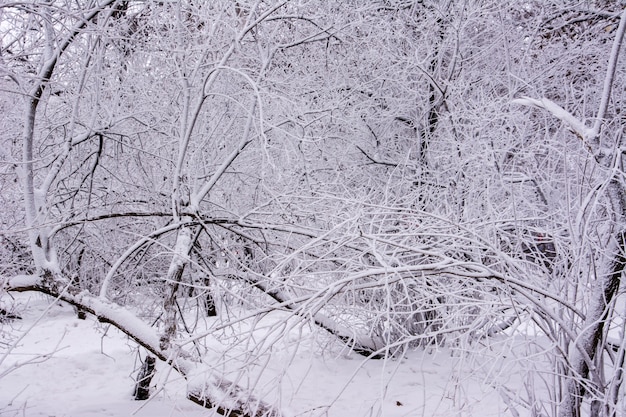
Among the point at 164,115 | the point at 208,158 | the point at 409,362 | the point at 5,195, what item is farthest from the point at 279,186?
the point at 5,195

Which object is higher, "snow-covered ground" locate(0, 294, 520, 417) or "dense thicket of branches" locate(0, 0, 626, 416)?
"dense thicket of branches" locate(0, 0, 626, 416)

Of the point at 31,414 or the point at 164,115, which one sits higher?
the point at 164,115

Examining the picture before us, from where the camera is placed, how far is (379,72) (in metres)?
6.61

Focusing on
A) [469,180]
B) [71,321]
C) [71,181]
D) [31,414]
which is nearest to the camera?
[31,414]

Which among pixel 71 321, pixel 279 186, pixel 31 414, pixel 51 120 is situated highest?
pixel 51 120

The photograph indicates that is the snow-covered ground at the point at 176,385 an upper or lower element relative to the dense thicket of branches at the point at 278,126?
lower

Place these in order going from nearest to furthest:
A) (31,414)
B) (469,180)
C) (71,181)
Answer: (31,414) → (469,180) → (71,181)

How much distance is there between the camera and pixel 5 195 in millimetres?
6699

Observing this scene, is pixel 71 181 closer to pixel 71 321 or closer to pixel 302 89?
pixel 302 89

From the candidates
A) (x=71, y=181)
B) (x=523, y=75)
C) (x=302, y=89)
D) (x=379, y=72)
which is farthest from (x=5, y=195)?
(x=523, y=75)

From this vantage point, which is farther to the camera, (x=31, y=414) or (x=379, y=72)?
(x=379, y=72)

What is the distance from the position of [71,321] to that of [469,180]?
314 inches

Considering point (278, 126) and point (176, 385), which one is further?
point (176, 385)

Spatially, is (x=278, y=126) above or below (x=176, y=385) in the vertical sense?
above
